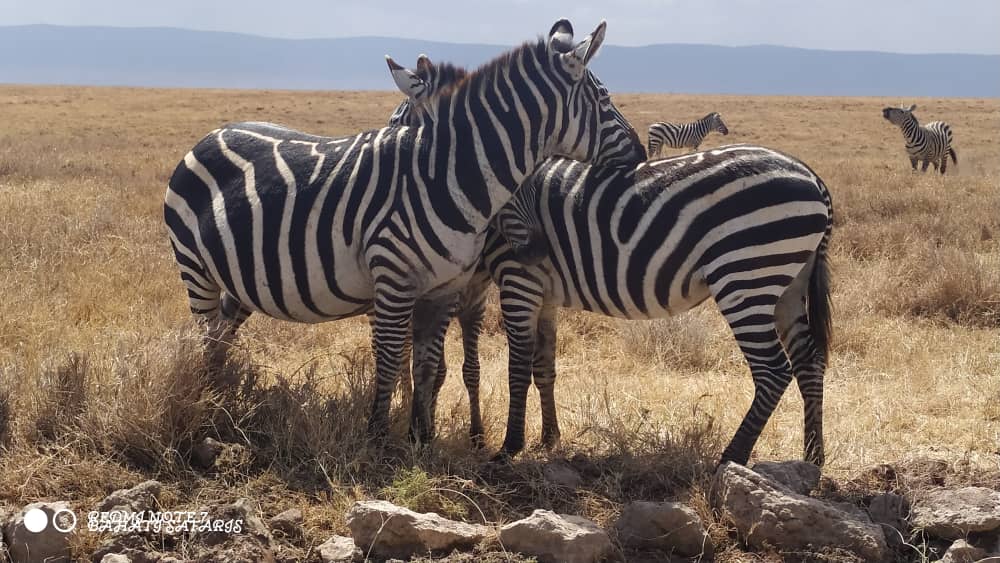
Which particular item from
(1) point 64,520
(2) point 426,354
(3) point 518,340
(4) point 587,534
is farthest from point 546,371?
(1) point 64,520

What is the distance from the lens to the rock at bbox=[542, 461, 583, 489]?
15.8ft

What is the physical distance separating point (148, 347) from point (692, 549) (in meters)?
3.26

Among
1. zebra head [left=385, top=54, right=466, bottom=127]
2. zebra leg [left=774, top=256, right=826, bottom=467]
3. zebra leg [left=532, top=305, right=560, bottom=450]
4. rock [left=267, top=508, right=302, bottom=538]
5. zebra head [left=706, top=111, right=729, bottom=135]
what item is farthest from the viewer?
zebra head [left=706, top=111, right=729, bottom=135]

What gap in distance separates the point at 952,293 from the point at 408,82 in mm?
5819

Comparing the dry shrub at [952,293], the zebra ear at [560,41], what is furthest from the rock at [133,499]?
the dry shrub at [952,293]

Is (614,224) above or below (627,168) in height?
below

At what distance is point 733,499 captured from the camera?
4.27m

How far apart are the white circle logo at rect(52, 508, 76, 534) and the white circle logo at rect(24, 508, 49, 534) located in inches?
1.6

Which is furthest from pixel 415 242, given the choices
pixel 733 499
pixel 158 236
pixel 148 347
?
pixel 158 236

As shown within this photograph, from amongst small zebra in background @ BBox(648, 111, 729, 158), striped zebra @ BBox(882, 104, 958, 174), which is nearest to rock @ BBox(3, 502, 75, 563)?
small zebra in background @ BBox(648, 111, 729, 158)

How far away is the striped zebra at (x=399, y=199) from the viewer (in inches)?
199

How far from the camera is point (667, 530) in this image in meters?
4.18

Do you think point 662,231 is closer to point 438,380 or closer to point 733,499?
point 733,499

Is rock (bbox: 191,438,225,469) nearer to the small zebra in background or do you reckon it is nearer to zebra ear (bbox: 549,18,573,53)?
zebra ear (bbox: 549,18,573,53)
